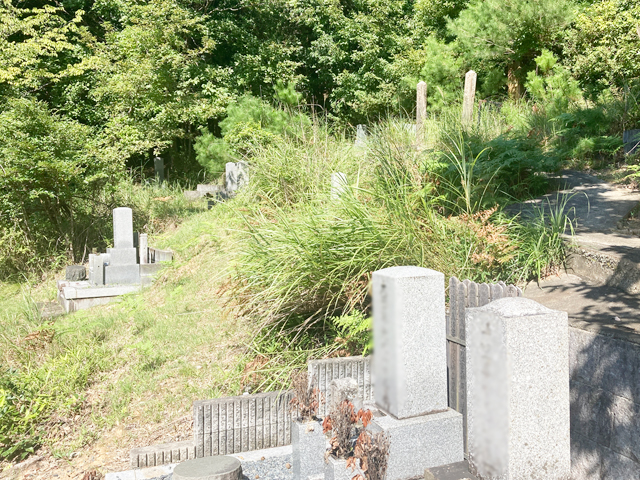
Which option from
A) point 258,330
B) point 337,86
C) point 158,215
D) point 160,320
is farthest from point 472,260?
point 337,86

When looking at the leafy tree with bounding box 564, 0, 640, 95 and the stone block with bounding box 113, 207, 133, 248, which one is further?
the stone block with bounding box 113, 207, 133, 248

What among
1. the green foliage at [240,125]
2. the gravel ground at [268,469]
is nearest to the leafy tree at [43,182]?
the green foliage at [240,125]

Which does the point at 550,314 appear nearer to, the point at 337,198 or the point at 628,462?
the point at 628,462

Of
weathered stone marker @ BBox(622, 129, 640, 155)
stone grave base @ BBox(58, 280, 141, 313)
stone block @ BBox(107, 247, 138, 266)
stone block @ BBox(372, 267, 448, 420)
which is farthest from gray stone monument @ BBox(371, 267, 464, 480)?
stone block @ BBox(107, 247, 138, 266)

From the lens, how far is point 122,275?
35.0ft

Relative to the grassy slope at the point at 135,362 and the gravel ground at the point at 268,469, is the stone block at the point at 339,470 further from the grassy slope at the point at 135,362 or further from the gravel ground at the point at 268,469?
the grassy slope at the point at 135,362

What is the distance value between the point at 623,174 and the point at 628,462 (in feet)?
19.6

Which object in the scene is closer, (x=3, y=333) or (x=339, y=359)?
(x=339, y=359)

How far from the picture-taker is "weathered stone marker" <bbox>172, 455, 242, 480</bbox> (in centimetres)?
387

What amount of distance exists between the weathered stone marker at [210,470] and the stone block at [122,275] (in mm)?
7099

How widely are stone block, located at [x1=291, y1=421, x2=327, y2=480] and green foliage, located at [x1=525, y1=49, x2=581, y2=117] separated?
29.6ft

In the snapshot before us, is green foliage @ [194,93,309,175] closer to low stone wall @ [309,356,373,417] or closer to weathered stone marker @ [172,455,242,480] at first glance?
low stone wall @ [309,356,373,417]

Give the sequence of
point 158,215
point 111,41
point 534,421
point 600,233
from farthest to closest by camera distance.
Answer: point 111,41 → point 158,215 → point 600,233 → point 534,421

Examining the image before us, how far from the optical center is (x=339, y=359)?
15.6 ft
